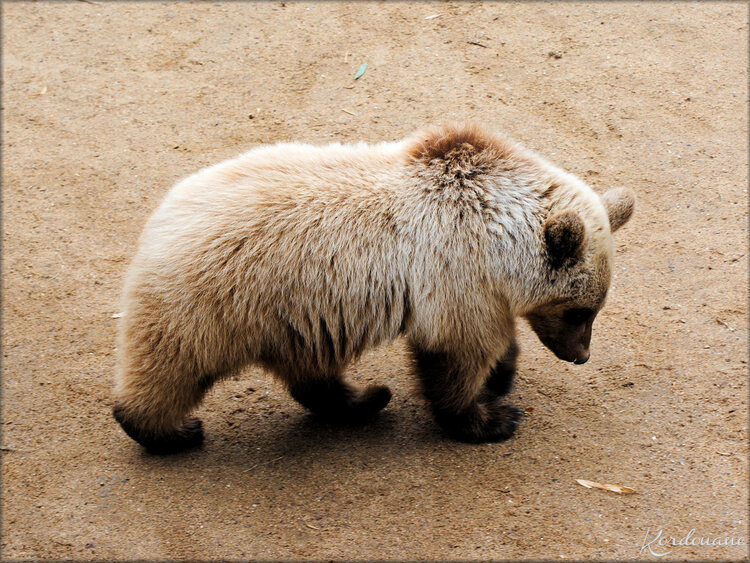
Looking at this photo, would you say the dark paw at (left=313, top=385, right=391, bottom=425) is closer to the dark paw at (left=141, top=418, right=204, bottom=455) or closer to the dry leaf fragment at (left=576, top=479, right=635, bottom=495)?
the dark paw at (left=141, top=418, right=204, bottom=455)

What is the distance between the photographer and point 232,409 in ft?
17.3

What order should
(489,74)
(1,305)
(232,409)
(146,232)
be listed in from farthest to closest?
(489,74), (1,305), (232,409), (146,232)

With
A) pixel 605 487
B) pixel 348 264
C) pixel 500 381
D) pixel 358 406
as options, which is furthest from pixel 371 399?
pixel 605 487

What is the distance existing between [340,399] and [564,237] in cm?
178

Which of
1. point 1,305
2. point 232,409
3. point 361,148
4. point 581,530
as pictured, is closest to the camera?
point 581,530

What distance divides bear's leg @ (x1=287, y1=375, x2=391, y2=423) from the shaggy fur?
317 millimetres

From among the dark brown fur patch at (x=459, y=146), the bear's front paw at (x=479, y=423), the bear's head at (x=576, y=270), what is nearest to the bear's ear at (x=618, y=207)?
the bear's head at (x=576, y=270)

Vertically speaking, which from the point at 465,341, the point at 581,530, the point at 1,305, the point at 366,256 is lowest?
the point at 581,530

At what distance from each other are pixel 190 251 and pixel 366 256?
96 centimetres

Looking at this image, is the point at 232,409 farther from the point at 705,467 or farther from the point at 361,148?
the point at 705,467

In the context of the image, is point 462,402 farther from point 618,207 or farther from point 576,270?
point 618,207

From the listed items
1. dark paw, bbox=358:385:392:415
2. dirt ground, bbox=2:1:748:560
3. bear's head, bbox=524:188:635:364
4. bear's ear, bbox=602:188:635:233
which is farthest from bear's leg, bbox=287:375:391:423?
bear's ear, bbox=602:188:635:233

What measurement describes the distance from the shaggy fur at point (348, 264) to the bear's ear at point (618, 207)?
0.34 feet

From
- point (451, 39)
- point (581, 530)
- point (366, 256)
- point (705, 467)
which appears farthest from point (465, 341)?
point (451, 39)
